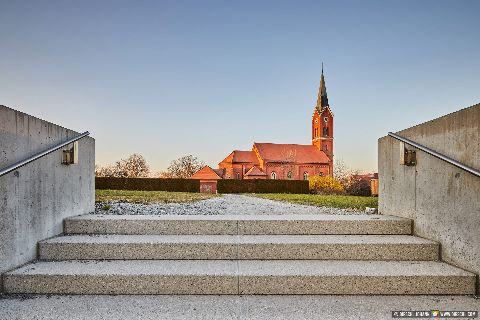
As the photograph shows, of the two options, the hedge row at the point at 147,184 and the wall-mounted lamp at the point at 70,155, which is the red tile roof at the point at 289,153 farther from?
the wall-mounted lamp at the point at 70,155

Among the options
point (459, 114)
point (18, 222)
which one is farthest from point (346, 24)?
point (18, 222)

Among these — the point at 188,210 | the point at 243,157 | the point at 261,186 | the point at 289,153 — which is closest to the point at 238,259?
the point at 188,210

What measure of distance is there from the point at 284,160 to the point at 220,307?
54460 mm

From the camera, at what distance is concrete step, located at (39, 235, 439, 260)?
9.11 ft

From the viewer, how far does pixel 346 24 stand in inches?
364

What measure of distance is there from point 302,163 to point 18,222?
56140 millimetres

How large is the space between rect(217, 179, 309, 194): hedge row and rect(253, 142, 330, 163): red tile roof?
82.6 ft

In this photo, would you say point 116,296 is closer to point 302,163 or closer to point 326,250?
point 326,250

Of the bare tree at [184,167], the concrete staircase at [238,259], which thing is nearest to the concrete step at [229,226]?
the concrete staircase at [238,259]

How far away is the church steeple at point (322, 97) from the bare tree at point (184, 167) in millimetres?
32821

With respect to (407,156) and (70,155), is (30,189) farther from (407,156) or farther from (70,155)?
(407,156)

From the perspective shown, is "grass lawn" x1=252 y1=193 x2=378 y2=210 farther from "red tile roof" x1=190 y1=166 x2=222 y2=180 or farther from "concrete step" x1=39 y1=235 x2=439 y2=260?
"red tile roof" x1=190 y1=166 x2=222 y2=180

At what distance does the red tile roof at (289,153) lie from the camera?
55.8m

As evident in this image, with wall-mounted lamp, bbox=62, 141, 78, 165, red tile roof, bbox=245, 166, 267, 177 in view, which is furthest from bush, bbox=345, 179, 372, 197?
wall-mounted lamp, bbox=62, 141, 78, 165
